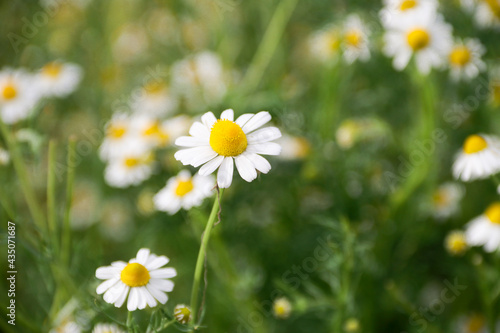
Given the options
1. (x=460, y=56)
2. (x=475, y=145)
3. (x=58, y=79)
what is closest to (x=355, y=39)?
(x=460, y=56)

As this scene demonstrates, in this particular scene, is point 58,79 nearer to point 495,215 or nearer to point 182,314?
point 182,314

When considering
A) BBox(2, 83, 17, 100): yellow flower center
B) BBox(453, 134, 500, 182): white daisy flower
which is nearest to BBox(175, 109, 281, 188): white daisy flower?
BBox(453, 134, 500, 182): white daisy flower

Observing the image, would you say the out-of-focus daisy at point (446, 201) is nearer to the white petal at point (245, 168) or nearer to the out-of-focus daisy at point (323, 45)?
the out-of-focus daisy at point (323, 45)

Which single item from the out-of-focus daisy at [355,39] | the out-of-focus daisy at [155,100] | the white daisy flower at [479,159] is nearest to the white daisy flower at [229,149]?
the white daisy flower at [479,159]

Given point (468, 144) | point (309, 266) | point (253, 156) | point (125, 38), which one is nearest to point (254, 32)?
point (125, 38)

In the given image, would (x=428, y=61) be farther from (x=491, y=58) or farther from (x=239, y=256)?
(x=239, y=256)

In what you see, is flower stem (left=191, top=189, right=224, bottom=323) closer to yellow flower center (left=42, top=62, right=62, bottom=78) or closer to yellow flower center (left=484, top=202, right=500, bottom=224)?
yellow flower center (left=484, top=202, right=500, bottom=224)
